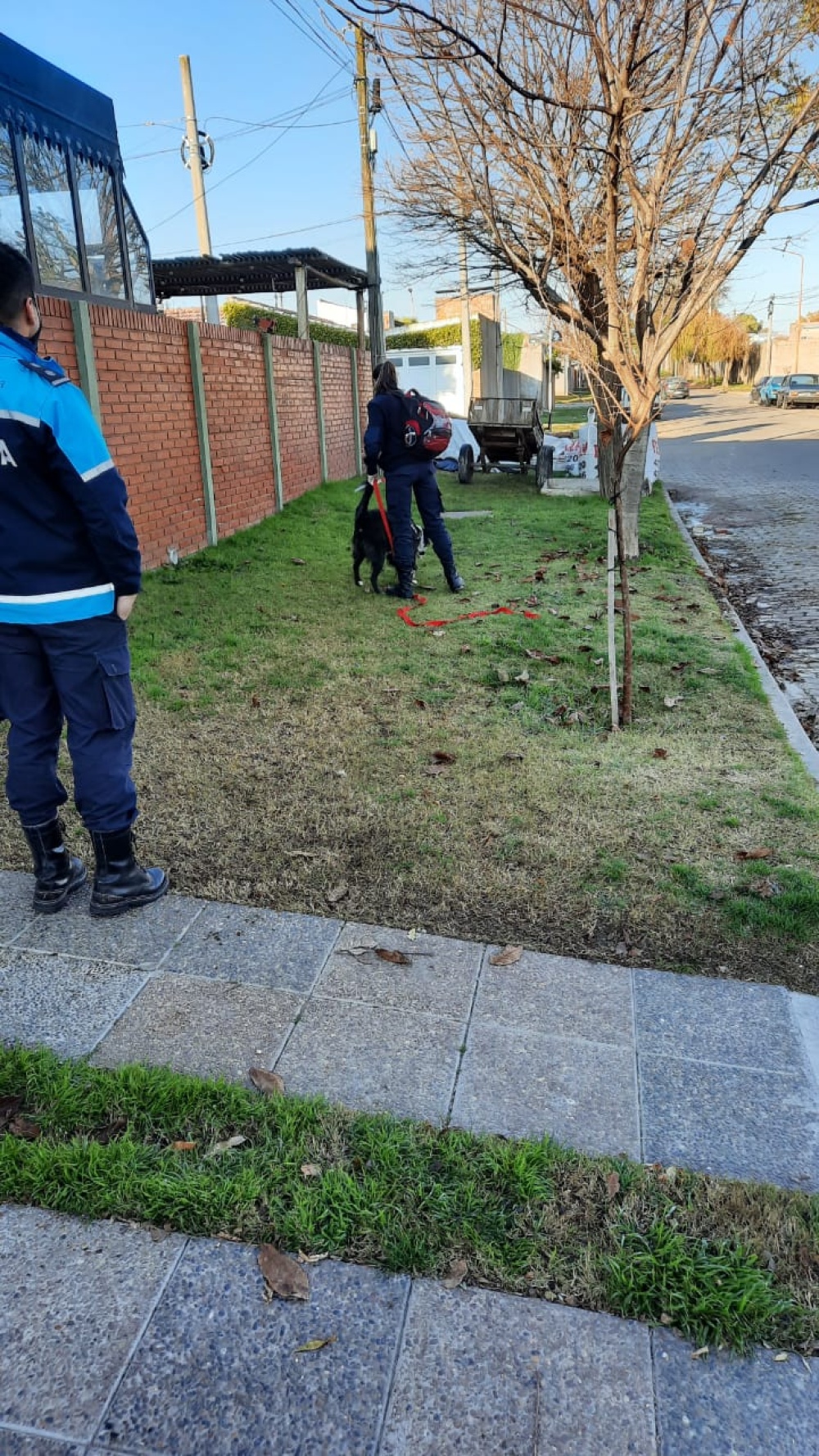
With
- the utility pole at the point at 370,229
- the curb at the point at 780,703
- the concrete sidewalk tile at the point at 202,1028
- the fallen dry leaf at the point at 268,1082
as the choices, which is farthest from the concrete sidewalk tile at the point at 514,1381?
the utility pole at the point at 370,229

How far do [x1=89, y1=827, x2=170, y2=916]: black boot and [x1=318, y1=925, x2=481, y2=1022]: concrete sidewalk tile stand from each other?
0.80 metres

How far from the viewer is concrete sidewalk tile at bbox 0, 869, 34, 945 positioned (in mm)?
3395

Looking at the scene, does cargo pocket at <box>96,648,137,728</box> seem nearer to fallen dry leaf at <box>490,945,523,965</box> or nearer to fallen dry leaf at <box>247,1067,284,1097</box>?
fallen dry leaf at <box>247,1067,284,1097</box>

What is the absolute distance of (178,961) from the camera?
3.23 meters

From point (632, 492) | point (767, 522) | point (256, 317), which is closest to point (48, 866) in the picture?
point (632, 492)

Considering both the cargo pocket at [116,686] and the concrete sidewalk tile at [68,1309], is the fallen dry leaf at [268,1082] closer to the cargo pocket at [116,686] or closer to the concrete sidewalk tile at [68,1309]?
the concrete sidewalk tile at [68,1309]

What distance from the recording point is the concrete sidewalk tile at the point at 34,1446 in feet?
5.56

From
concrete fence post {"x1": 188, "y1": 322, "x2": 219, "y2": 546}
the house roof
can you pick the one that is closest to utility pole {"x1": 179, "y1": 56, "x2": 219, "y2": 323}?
the house roof

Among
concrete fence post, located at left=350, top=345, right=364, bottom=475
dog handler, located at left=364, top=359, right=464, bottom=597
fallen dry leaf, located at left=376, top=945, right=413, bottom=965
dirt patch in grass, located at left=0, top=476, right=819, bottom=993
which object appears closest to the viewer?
fallen dry leaf, located at left=376, top=945, right=413, bottom=965

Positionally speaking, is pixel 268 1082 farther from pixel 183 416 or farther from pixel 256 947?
pixel 183 416

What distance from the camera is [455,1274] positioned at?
2.06 meters

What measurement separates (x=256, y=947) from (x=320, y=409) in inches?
529

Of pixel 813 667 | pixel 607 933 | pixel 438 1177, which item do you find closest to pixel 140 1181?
pixel 438 1177

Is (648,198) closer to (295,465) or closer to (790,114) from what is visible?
(790,114)
